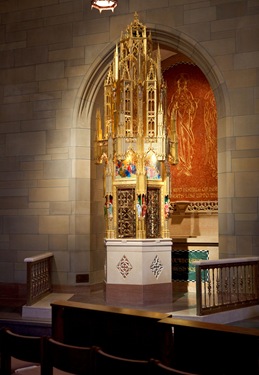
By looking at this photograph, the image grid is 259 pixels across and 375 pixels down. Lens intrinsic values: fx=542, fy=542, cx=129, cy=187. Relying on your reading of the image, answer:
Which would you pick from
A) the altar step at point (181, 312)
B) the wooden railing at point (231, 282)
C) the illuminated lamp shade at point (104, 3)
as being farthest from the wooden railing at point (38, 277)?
the illuminated lamp shade at point (104, 3)

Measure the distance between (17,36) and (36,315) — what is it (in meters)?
5.02

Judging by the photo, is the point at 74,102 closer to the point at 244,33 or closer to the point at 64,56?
the point at 64,56

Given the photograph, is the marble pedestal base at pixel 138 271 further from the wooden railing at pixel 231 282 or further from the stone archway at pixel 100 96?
the stone archway at pixel 100 96

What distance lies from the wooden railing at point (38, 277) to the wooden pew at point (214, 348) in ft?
12.7

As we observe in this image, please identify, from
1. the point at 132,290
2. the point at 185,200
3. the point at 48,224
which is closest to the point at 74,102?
the point at 48,224

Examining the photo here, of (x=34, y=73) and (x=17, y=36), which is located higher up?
(x=17, y=36)

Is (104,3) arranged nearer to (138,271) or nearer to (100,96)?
(100,96)

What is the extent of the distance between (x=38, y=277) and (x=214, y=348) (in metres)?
4.75

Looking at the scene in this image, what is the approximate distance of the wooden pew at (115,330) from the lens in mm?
4401

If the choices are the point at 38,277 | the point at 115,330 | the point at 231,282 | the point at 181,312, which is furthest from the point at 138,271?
the point at 115,330

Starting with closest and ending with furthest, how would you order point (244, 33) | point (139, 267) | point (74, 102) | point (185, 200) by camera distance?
point (139, 267), point (244, 33), point (74, 102), point (185, 200)

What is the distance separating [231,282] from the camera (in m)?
7.52

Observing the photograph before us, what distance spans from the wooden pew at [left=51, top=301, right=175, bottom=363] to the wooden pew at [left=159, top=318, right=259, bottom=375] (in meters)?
0.12

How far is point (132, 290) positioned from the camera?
24.9 ft
